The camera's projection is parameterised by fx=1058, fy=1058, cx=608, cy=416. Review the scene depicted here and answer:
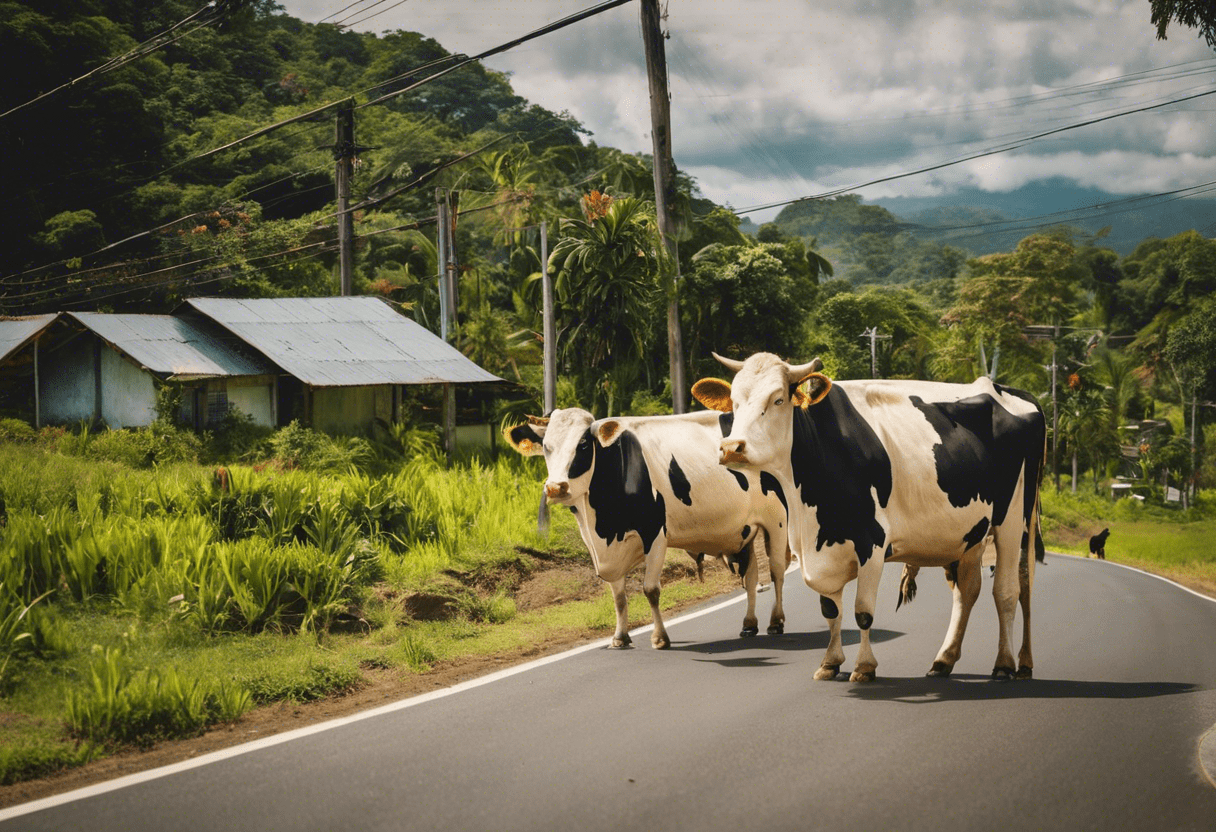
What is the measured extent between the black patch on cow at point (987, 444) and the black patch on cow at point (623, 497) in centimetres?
265

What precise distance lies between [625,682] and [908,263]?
14837 cm

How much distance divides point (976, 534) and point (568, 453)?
11.0 ft

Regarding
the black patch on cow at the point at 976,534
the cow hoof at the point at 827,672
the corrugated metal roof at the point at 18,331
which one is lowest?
the cow hoof at the point at 827,672

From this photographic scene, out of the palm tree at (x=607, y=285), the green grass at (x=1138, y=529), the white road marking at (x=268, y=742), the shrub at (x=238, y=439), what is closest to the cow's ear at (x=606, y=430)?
the white road marking at (x=268, y=742)

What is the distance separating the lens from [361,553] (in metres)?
10.5

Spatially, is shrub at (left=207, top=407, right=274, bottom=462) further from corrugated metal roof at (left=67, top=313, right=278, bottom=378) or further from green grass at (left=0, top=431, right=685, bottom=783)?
green grass at (left=0, top=431, right=685, bottom=783)

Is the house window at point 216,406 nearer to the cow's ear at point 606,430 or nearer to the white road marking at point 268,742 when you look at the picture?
the cow's ear at point 606,430

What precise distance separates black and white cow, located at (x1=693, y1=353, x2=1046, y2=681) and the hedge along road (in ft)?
2.24

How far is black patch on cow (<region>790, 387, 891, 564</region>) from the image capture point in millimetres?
7035

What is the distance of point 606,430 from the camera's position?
9.05 meters

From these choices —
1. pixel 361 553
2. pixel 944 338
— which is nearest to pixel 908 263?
pixel 944 338

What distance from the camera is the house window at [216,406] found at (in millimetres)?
21438

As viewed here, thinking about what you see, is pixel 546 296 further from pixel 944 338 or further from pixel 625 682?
pixel 944 338

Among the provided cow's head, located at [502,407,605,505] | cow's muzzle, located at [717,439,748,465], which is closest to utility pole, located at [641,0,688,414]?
cow's head, located at [502,407,605,505]
